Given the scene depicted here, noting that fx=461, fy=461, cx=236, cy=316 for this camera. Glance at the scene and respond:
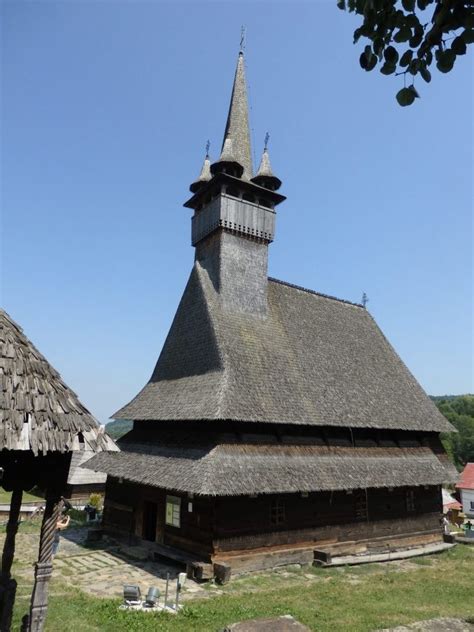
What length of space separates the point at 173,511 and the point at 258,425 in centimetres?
438

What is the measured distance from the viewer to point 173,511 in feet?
55.3

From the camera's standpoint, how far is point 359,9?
13.5 ft

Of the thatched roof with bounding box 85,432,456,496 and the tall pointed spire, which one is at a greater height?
the tall pointed spire

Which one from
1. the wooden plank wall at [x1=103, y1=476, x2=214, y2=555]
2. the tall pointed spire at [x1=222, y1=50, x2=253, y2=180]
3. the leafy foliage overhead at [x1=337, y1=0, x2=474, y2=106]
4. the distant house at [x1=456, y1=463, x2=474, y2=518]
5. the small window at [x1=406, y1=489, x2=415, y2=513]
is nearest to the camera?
the leafy foliage overhead at [x1=337, y1=0, x2=474, y2=106]

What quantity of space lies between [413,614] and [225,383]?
8.97 metres

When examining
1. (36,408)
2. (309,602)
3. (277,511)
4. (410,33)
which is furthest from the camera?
(277,511)

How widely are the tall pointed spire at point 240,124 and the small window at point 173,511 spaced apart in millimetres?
15504

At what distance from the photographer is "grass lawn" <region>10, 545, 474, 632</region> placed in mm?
10414

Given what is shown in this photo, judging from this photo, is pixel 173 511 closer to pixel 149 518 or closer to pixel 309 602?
pixel 149 518

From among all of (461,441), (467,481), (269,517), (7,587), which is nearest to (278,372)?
(269,517)

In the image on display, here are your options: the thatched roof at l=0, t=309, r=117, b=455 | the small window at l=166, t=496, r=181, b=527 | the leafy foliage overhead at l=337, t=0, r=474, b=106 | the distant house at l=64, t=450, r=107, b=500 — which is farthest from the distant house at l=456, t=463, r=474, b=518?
the leafy foliage overhead at l=337, t=0, r=474, b=106

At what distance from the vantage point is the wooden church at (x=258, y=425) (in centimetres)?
1587

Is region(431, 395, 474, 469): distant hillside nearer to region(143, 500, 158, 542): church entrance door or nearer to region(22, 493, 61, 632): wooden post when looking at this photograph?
region(143, 500, 158, 542): church entrance door

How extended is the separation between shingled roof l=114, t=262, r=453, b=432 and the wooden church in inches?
2.9
